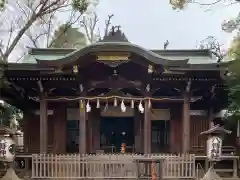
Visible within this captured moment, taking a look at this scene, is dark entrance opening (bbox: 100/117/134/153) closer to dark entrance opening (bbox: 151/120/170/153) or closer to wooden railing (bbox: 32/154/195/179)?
dark entrance opening (bbox: 151/120/170/153)

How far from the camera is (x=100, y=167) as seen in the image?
557 inches

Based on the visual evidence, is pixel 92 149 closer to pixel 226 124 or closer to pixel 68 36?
pixel 226 124

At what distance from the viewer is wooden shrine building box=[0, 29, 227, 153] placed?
14703 millimetres

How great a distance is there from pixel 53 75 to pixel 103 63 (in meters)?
1.85

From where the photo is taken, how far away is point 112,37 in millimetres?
14906

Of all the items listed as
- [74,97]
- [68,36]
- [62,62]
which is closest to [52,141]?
[74,97]

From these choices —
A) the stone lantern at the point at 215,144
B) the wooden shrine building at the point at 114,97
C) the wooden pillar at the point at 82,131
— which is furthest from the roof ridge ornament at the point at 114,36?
the stone lantern at the point at 215,144

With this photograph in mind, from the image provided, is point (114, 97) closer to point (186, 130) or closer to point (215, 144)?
point (186, 130)

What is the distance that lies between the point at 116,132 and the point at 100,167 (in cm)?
353

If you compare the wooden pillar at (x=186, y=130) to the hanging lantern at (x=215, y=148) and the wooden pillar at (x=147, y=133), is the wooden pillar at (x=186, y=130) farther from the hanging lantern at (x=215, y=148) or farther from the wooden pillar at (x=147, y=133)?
the hanging lantern at (x=215, y=148)

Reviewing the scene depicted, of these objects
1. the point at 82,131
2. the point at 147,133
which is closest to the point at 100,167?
the point at 82,131

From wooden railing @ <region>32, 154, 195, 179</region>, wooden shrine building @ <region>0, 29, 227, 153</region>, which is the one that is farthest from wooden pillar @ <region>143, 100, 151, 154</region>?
wooden railing @ <region>32, 154, 195, 179</region>

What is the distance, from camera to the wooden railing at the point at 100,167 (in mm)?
14102

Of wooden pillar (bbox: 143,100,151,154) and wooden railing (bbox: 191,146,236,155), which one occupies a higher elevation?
wooden pillar (bbox: 143,100,151,154)
